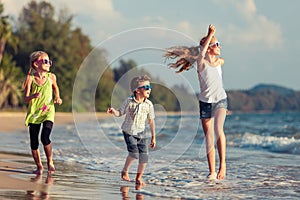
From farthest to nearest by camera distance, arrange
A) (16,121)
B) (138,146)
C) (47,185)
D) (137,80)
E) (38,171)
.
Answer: (16,121), (38,171), (138,146), (137,80), (47,185)

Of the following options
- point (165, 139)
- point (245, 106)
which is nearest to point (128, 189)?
point (165, 139)

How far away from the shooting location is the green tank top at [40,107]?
8.43 m

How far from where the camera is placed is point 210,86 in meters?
7.99

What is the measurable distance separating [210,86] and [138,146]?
1176 mm

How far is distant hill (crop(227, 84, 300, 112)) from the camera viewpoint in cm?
11288

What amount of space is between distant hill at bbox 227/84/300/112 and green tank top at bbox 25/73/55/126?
102 metres

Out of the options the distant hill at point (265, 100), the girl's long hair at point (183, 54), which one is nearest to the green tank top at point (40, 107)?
the girl's long hair at point (183, 54)

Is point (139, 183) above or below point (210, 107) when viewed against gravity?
below

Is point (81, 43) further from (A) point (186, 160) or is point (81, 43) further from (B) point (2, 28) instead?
(A) point (186, 160)

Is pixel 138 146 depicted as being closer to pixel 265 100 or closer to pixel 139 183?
pixel 139 183

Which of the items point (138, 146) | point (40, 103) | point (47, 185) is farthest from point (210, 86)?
point (47, 185)

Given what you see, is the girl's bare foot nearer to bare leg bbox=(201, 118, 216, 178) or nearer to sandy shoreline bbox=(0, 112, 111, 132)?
bare leg bbox=(201, 118, 216, 178)

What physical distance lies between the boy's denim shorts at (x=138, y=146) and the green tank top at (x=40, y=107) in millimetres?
1261

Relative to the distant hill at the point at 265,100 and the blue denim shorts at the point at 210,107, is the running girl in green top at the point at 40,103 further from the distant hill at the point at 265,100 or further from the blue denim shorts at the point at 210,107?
the distant hill at the point at 265,100
